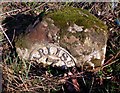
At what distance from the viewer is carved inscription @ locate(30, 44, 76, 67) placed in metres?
3.12

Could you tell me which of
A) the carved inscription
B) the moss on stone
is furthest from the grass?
the moss on stone

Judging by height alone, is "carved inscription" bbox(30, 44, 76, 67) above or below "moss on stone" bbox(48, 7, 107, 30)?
below

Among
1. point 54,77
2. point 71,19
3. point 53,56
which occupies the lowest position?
point 54,77

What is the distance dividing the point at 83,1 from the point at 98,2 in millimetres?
171

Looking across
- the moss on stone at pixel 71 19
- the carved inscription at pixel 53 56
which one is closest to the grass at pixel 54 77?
the carved inscription at pixel 53 56

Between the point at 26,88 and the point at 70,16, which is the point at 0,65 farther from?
the point at 70,16

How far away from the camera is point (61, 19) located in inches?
124

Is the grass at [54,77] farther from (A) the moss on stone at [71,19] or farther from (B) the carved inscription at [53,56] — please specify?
(A) the moss on stone at [71,19]

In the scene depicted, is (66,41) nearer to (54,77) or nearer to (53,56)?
(53,56)

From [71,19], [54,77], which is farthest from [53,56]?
[71,19]

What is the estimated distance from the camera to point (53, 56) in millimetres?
3176

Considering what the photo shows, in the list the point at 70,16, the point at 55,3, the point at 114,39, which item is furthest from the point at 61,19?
the point at 55,3

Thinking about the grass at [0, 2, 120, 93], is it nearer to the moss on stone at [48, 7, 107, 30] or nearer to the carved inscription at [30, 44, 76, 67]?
the carved inscription at [30, 44, 76, 67]

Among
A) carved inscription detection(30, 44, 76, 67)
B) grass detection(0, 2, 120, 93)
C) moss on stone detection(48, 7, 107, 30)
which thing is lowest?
grass detection(0, 2, 120, 93)
